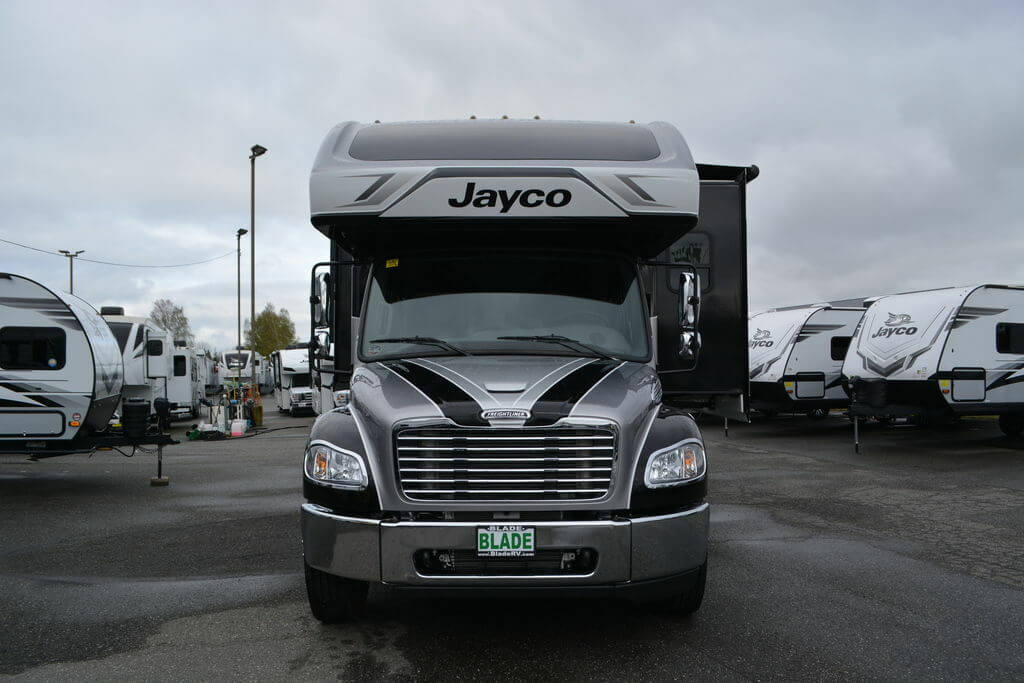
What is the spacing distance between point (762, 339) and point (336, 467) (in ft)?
58.4

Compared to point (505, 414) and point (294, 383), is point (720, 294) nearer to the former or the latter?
point (505, 414)

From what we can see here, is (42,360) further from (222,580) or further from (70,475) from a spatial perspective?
(222,580)

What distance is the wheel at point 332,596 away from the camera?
4.81 m

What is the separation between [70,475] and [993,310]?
633 inches

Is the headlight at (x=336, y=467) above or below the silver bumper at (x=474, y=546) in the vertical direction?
above

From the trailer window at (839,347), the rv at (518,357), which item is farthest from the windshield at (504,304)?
the trailer window at (839,347)

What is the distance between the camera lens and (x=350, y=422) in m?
4.70

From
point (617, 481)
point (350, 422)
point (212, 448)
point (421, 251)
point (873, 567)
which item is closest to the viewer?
point (617, 481)

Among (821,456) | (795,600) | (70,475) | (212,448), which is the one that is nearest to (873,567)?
(795,600)

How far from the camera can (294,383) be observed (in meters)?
34.8

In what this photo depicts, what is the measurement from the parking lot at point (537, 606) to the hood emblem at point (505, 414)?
1.29 m

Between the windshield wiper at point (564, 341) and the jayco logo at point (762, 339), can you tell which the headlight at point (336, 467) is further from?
the jayco logo at point (762, 339)

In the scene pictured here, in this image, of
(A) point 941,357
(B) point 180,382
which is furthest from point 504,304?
(B) point 180,382

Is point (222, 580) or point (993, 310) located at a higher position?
point (993, 310)
